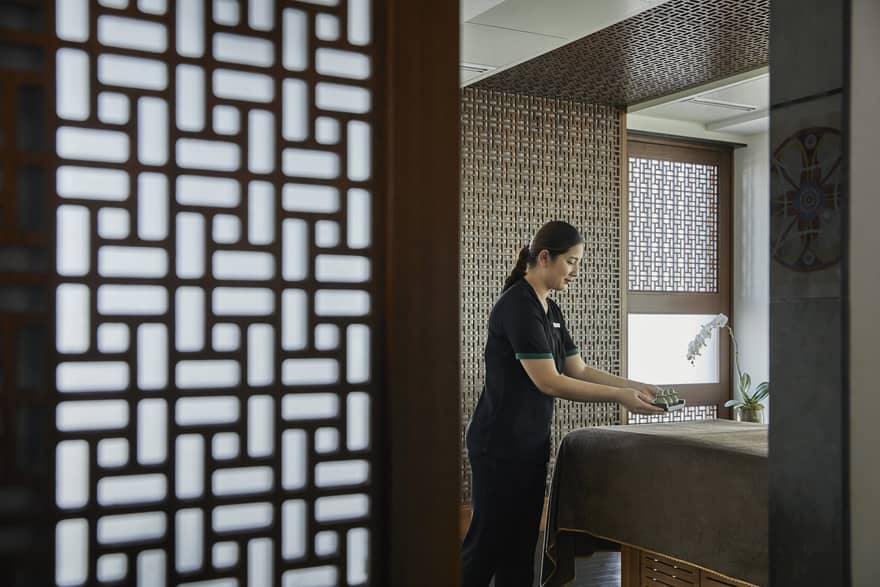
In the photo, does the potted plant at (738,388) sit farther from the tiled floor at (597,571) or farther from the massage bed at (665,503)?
the tiled floor at (597,571)

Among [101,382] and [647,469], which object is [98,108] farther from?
[647,469]

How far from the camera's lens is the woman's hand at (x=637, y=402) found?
3180 millimetres

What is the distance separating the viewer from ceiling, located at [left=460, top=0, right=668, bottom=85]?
3631mm

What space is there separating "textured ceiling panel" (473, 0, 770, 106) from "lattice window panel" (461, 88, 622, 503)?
5.9 inches

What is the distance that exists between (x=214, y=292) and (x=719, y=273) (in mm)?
5959

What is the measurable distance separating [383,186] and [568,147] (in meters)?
4.29

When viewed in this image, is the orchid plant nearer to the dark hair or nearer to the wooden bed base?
the wooden bed base

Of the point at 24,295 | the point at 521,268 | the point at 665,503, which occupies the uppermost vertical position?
the point at 521,268

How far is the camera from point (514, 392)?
3127mm

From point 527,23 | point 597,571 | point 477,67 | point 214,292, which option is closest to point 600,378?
point 597,571

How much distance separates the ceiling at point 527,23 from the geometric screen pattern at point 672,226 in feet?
7.19

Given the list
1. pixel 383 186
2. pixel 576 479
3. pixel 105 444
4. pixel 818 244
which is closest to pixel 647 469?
pixel 576 479

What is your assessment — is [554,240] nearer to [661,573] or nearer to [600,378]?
[600,378]

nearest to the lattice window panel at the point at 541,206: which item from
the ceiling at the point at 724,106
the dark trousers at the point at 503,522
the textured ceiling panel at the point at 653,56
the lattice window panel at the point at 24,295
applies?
the textured ceiling panel at the point at 653,56
